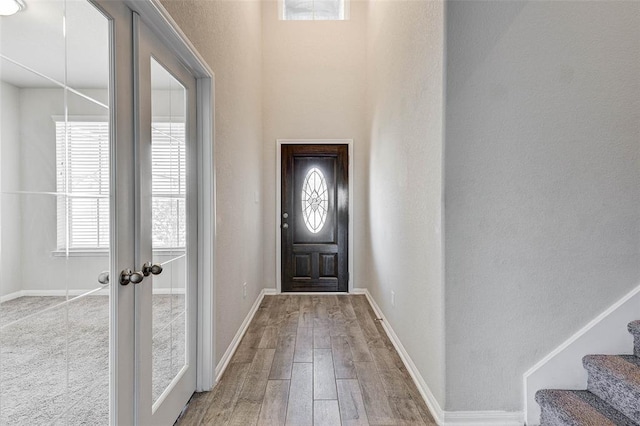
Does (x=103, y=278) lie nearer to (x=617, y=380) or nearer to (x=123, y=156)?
(x=123, y=156)

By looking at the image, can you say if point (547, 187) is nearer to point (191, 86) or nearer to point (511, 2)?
point (511, 2)

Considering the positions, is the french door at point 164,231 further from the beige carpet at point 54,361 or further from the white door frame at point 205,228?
the beige carpet at point 54,361

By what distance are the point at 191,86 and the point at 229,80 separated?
2.29 feet

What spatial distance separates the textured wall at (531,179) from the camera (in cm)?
173

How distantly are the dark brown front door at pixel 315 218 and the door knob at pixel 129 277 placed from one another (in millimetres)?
3103

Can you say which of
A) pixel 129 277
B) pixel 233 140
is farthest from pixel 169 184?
pixel 233 140

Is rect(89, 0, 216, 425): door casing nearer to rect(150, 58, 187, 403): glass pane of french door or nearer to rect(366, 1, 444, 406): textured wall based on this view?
rect(150, 58, 187, 403): glass pane of french door

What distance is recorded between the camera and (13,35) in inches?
34.1

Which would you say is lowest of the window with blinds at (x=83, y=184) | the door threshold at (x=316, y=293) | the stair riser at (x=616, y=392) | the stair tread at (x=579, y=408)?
the door threshold at (x=316, y=293)

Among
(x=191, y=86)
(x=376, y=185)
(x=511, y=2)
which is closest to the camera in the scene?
(x=511, y=2)

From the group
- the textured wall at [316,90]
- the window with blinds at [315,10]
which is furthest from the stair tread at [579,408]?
the window with blinds at [315,10]

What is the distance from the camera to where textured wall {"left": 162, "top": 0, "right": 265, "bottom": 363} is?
6.95ft

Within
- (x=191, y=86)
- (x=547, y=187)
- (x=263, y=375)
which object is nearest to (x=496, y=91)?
(x=547, y=187)

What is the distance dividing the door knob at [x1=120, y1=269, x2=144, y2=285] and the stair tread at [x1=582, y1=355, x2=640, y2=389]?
2.11 metres
